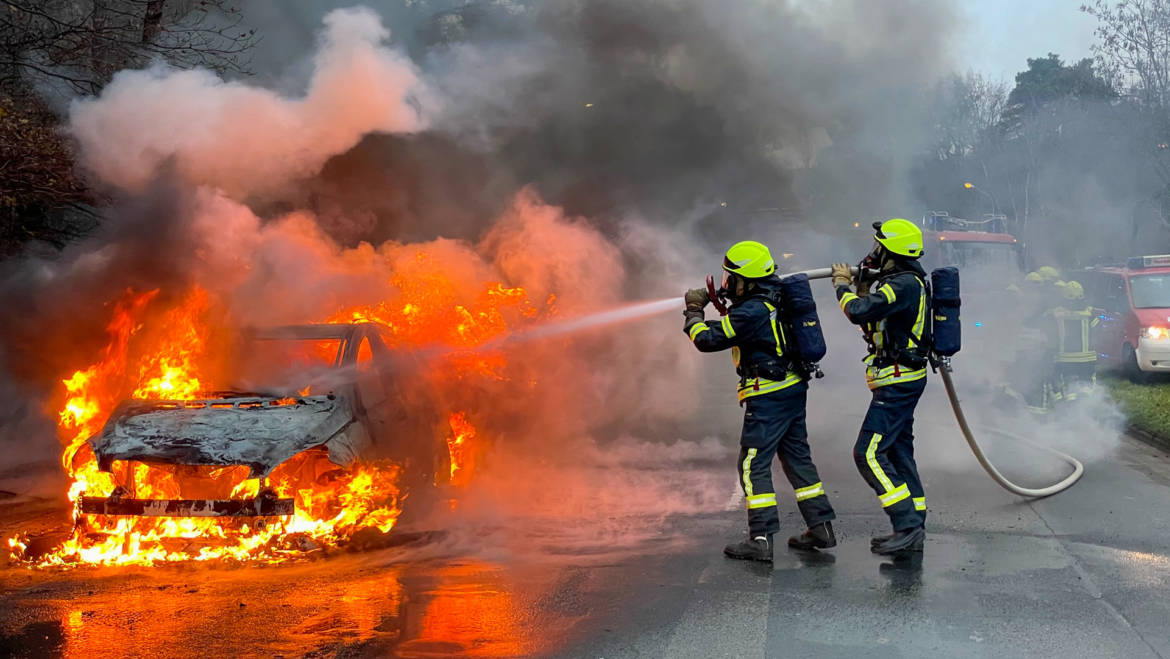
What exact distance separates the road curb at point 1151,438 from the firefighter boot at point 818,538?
208 inches

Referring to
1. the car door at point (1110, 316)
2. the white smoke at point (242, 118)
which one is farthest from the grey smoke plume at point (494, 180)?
the car door at point (1110, 316)

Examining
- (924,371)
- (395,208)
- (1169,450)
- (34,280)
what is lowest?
(1169,450)

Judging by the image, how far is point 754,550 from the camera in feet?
18.2

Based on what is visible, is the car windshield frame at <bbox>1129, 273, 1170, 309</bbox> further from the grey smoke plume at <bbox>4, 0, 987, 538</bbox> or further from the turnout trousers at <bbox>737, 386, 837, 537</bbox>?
the turnout trousers at <bbox>737, 386, 837, 537</bbox>

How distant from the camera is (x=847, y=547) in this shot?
5863 mm

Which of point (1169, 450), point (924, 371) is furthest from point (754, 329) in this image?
point (1169, 450)

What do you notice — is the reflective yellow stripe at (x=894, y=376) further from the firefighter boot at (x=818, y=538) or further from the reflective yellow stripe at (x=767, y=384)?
the firefighter boot at (x=818, y=538)

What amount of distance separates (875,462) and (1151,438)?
5663 mm

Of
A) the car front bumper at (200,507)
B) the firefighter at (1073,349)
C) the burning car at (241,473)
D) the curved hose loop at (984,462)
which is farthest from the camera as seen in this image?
the firefighter at (1073,349)

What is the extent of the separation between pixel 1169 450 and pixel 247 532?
324 inches

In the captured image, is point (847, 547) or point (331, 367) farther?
point (331, 367)

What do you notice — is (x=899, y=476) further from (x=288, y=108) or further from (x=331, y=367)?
(x=288, y=108)

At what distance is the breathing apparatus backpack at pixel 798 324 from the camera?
5.76 metres

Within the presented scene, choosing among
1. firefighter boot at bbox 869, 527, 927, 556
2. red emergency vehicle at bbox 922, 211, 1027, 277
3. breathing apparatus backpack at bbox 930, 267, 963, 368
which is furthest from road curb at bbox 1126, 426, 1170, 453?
red emergency vehicle at bbox 922, 211, 1027, 277
